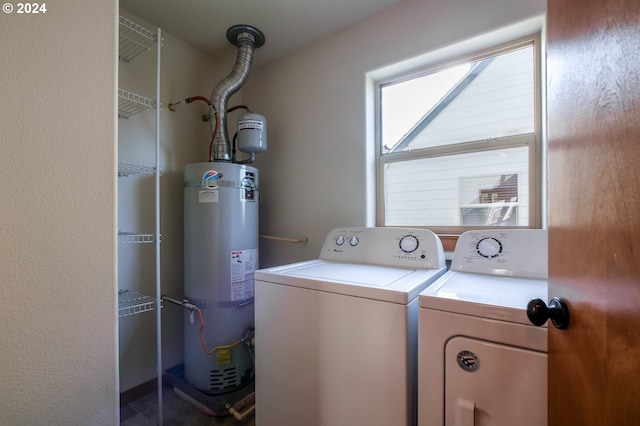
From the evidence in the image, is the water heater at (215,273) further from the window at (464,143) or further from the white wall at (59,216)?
the window at (464,143)

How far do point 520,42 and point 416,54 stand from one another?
1.76 ft

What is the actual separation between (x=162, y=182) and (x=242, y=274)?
35.9 inches

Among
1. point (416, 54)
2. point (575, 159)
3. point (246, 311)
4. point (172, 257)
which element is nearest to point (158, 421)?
point (246, 311)

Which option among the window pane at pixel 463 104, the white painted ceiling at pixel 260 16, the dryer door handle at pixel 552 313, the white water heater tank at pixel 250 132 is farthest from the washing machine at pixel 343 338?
the white painted ceiling at pixel 260 16

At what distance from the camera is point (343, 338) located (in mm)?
988

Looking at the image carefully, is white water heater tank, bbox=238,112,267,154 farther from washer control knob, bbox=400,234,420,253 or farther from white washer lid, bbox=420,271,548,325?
white washer lid, bbox=420,271,548,325

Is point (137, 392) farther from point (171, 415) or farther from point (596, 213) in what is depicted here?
point (596, 213)

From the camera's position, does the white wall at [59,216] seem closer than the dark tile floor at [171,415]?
Yes

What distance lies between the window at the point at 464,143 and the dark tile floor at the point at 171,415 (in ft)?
5.22

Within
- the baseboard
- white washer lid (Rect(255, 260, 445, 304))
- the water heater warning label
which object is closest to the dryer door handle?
white washer lid (Rect(255, 260, 445, 304))

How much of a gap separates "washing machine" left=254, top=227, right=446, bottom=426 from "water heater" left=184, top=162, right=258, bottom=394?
1.84 feet

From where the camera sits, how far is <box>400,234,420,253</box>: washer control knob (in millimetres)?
1392

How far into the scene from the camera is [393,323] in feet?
2.90

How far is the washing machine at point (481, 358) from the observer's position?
2.25 ft
